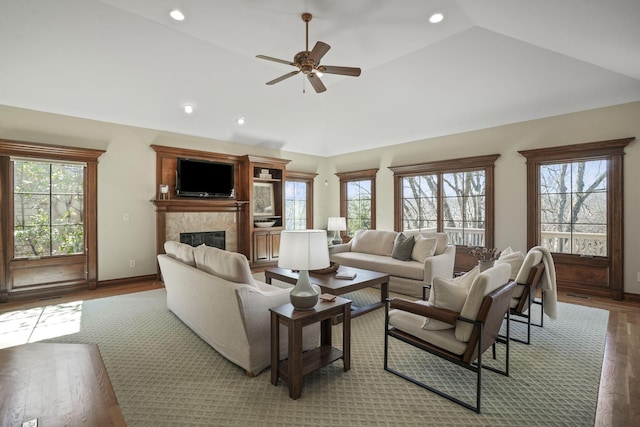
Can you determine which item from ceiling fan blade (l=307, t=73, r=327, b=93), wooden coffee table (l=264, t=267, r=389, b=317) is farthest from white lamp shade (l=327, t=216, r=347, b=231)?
ceiling fan blade (l=307, t=73, r=327, b=93)

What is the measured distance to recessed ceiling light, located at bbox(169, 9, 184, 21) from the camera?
138 inches

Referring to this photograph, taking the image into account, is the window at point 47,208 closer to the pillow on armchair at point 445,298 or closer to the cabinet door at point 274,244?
the cabinet door at point 274,244

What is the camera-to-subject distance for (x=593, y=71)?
4.12 m

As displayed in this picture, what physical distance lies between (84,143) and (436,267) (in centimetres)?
580

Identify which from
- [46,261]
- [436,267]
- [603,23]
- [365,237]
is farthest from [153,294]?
[603,23]

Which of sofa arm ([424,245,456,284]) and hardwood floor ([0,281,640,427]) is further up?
sofa arm ([424,245,456,284])

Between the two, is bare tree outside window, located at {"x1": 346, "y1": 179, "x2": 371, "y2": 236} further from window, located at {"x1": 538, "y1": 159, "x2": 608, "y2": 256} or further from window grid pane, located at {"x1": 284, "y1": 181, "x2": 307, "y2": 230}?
window, located at {"x1": 538, "y1": 159, "x2": 608, "y2": 256}

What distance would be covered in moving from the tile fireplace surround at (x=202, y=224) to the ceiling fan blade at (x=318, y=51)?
4050 mm

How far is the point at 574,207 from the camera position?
4.91 metres

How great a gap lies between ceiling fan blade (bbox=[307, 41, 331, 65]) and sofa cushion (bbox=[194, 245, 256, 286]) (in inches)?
81.5

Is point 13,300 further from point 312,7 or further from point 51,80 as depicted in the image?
point 312,7

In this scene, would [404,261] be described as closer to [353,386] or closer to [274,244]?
[353,386]

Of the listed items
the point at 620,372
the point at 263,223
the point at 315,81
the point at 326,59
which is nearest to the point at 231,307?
the point at 315,81

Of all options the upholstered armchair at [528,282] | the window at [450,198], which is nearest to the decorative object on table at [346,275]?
the upholstered armchair at [528,282]
